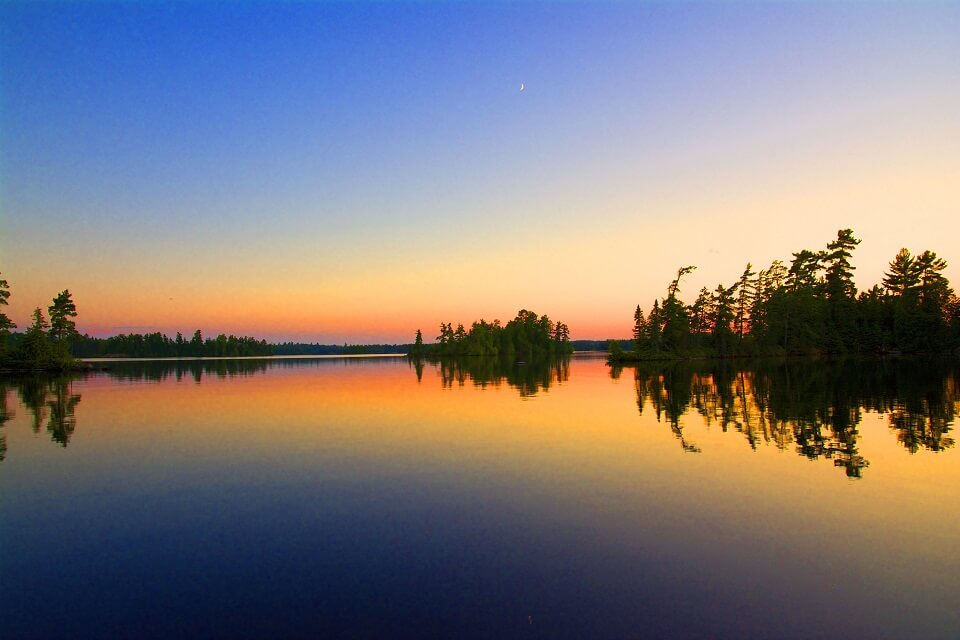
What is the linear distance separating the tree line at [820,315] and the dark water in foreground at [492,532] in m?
76.4

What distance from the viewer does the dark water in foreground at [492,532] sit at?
7.04 meters

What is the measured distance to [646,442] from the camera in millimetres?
18594

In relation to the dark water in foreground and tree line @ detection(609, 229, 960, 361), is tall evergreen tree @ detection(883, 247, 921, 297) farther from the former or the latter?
the dark water in foreground

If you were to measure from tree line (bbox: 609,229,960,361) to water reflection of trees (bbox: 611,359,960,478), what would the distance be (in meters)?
54.7

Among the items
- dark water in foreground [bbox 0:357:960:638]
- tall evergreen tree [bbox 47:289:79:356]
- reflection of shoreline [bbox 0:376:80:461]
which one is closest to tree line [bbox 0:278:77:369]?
tall evergreen tree [bbox 47:289:79:356]

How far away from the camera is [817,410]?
2497cm

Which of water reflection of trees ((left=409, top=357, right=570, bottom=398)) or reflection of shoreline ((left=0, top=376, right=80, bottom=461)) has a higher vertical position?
reflection of shoreline ((left=0, top=376, right=80, bottom=461))

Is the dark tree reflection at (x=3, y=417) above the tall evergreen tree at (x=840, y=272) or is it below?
below

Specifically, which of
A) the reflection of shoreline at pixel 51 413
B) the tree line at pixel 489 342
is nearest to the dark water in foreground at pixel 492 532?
the reflection of shoreline at pixel 51 413

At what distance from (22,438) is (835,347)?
371ft

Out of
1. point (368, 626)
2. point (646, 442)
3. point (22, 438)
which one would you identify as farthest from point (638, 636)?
point (22, 438)

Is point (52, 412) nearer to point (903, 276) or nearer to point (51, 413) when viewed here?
point (51, 413)

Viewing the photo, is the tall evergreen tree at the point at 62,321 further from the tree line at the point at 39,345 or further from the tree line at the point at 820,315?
the tree line at the point at 820,315

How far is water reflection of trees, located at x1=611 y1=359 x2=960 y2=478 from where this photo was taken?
17.4 m
